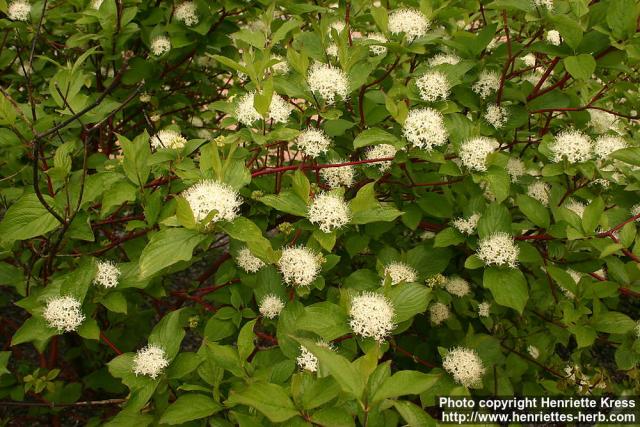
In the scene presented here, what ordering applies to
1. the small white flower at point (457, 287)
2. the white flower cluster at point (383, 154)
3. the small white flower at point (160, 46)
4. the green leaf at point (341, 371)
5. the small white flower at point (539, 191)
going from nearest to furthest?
the green leaf at point (341, 371)
the white flower cluster at point (383, 154)
the small white flower at point (457, 287)
the small white flower at point (539, 191)
the small white flower at point (160, 46)

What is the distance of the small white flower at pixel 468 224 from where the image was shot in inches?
62.9

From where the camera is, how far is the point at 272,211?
177cm

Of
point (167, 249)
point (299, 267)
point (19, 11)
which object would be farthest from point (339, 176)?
point (19, 11)

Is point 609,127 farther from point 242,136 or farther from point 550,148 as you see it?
point 242,136

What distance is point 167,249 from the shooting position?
1146 millimetres

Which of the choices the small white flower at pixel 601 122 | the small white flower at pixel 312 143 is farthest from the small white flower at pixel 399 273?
the small white flower at pixel 601 122

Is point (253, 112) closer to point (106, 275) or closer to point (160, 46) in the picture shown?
point (106, 275)

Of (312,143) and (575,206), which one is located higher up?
(312,143)

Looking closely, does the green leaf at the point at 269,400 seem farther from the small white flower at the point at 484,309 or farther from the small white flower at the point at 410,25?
the small white flower at the point at 410,25

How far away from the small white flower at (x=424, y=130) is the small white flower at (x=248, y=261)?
606 mm

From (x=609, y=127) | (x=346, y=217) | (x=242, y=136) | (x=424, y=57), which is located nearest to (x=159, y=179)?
(x=242, y=136)

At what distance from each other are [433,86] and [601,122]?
1.01 meters

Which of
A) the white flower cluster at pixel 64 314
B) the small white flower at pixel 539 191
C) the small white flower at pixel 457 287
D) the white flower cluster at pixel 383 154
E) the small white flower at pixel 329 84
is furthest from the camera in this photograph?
the small white flower at pixel 539 191

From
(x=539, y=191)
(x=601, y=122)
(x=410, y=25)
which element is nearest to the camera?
(x=410, y=25)
